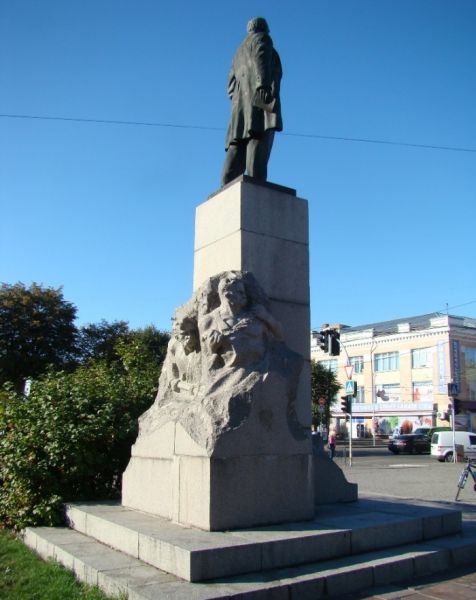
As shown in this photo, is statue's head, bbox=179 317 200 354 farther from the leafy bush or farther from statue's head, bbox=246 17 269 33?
statue's head, bbox=246 17 269 33

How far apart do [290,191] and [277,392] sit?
2.96 m

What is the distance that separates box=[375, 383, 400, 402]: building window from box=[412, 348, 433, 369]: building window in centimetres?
277

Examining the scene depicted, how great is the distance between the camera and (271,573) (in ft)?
15.2

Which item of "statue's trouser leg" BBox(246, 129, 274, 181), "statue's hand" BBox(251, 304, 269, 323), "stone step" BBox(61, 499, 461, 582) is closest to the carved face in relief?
"statue's hand" BBox(251, 304, 269, 323)

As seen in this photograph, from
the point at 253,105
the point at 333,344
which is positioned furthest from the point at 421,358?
the point at 253,105

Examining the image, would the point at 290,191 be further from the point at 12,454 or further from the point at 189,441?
the point at 12,454

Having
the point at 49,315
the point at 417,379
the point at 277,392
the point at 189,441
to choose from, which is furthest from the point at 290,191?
the point at 417,379

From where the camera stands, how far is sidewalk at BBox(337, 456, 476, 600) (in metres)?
4.66

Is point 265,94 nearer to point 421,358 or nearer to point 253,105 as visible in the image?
point 253,105

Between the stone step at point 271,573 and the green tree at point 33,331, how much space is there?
24.1 meters

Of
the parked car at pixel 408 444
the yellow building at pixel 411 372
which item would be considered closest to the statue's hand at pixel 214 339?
the parked car at pixel 408 444

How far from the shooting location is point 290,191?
770 cm

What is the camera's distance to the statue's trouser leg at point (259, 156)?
7.77m

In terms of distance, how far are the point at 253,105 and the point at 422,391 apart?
4157cm
